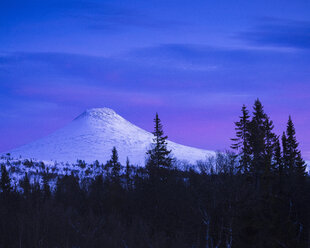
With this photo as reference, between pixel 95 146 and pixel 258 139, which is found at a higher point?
pixel 95 146

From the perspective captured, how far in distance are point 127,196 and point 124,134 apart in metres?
Answer: 138

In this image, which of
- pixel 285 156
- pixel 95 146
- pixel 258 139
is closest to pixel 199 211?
pixel 258 139

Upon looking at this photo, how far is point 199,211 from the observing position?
35500 millimetres

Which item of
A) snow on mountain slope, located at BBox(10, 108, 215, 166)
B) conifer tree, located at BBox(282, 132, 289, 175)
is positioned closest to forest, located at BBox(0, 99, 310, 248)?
conifer tree, located at BBox(282, 132, 289, 175)

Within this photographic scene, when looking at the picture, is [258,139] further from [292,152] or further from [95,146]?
[95,146]

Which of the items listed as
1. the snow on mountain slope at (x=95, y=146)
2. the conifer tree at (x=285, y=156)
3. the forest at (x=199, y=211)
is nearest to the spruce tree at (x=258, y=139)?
the forest at (x=199, y=211)

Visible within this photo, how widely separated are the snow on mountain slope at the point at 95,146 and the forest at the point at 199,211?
8731cm

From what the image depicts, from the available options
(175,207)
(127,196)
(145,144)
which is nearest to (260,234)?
(175,207)

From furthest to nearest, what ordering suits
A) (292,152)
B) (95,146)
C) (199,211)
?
(95,146) → (292,152) → (199,211)

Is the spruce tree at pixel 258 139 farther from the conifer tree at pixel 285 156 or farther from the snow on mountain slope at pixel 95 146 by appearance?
the snow on mountain slope at pixel 95 146

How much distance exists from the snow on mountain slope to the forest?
87.3 m

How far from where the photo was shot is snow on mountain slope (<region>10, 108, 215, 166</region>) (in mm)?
145375

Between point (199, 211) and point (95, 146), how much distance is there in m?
132

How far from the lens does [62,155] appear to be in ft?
479
